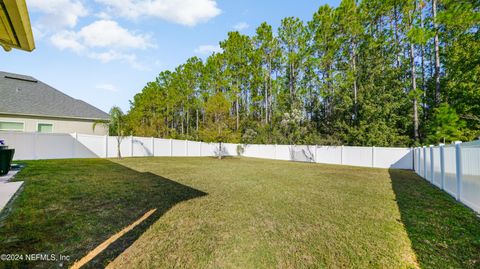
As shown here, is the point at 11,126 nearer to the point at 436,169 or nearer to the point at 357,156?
the point at 436,169

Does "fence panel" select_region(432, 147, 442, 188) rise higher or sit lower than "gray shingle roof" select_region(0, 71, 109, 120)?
lower

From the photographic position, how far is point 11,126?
1367 cm

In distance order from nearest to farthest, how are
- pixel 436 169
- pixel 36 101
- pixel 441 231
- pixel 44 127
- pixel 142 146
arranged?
pixel 441 231, pixel 436 169, pixel 44 127, pixel 36 101, pixel 142 146

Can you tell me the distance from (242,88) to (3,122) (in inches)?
863

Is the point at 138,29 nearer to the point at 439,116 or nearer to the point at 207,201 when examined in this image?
the point at 207,201

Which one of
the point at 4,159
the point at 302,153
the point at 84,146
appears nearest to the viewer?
the point at 4,159

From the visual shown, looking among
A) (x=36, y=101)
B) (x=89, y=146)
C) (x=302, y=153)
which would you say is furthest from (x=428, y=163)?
(x=36, y=101)

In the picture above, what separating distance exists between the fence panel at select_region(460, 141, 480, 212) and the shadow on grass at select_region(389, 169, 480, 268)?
0.70 ft

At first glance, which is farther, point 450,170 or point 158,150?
point 158,150

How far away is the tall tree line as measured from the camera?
49.0 ft

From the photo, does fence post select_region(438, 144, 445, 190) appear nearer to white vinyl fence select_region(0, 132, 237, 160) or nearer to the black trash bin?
the black trash bin

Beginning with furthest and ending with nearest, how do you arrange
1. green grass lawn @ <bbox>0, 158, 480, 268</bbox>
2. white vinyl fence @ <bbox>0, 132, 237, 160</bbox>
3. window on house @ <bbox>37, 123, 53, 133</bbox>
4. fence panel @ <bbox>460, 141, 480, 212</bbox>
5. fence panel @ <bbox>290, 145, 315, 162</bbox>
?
fence panel @ <bbox>290, 145, 315, 162</bbox> → window on house @ <bbox>37, 123, 53, 133</bbox> → white vinyl fence @ <bbox>0, 132, 237, 160</bbox> → fence panel @ <bbox>460, 141, 480, 212</bbox> → green grass lawn @ <bbox>0, 158, 480, 268</bbox>

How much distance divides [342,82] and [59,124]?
22.9 metres

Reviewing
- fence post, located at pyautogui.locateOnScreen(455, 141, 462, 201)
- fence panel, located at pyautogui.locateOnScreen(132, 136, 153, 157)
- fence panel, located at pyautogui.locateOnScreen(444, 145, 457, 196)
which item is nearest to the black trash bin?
fence panel, located at pyautogui.locateOnScreen(132, 136, 153, 157)
